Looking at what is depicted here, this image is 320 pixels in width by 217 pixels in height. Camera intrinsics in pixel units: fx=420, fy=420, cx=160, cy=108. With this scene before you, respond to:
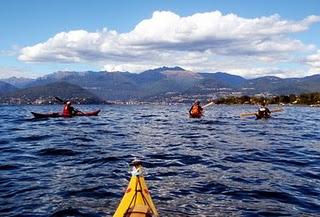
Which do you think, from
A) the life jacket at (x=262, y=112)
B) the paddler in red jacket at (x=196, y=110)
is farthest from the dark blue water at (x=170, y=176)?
the paddler in red jacket at (x=196, y=110)

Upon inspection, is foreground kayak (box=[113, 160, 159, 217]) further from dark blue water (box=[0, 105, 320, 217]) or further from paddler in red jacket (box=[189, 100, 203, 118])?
paddler in red jacket (box=[189, 100, 203, 118])

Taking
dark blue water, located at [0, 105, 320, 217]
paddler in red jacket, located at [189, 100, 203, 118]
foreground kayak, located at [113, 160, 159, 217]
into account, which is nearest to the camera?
foreground kayak, located at [113, 160, 159, 217]

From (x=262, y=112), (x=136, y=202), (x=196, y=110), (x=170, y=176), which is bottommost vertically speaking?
(x=170, y=176)

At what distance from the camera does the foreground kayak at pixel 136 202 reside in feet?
39.3

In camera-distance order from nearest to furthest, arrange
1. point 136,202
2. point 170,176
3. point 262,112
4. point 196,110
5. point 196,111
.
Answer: point 136,202
point 170,176
point 262,112
point 196,110
point 196,111

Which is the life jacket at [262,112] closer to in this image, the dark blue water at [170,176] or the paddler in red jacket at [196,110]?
the paddler in red jacket at [196,110]

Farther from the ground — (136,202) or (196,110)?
(196,110)

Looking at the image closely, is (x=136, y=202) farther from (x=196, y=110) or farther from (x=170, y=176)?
(x=196, y=110)

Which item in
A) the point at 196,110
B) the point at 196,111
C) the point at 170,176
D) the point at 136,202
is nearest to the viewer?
the point at 136,202

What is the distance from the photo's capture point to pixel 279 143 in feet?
114

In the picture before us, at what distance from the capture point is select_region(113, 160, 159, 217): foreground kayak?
39.3 feet

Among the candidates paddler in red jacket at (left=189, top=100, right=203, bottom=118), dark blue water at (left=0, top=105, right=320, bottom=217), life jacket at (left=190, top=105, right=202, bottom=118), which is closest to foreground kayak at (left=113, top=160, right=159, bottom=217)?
dark blue water at (left=0, top=105, right=320, bottom=217)

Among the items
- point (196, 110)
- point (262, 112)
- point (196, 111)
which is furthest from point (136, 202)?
point (262, 112)

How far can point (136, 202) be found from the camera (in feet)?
42.2
